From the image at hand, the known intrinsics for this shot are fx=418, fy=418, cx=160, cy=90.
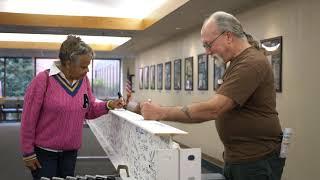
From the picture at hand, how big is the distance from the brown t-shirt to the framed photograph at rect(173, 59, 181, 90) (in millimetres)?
7533

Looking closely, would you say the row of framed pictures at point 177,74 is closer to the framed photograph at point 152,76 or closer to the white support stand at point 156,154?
the framed photograph at point 152,76

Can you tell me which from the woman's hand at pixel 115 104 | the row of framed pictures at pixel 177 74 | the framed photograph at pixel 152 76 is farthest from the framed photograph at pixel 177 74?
the woman's hand at pixel 115 104

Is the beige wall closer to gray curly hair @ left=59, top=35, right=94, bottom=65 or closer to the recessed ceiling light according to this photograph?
the recessed ceiling light

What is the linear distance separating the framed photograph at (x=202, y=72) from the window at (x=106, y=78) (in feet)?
34.9

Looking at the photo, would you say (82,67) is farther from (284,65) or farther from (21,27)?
(21,27)

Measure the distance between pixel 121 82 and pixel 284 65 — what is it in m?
13.7

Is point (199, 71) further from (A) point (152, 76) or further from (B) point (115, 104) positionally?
(B) point (115, 104)

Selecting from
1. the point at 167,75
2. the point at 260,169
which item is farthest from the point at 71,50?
the point at 167,75

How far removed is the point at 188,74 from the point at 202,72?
0.94 meters

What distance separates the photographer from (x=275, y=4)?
5.39m

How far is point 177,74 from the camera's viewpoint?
9.76 meters

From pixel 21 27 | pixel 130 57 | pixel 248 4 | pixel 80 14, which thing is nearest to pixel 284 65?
pixel 248 4

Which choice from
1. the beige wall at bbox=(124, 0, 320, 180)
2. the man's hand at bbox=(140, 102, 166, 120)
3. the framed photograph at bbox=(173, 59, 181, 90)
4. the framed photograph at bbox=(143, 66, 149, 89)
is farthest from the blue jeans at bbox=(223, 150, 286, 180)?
the framed photograph at bbox=(143, 66, 149, 89)

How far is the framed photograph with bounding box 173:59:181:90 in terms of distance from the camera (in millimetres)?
9602
